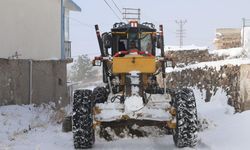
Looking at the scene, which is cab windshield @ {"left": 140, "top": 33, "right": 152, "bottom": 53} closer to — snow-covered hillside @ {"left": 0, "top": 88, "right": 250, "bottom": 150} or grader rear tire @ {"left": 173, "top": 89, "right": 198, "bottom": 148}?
grader rear tire @ {"left": 173, "top": 89, "right": 198, "bottom": 148}

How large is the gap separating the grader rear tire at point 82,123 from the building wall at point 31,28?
34.4 feet

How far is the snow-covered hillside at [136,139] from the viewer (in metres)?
9.92

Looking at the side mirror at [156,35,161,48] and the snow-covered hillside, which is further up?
the side mirror at [156,35,161,48]

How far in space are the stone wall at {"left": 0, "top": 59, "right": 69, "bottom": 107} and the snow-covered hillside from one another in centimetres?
192

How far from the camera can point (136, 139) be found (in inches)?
429

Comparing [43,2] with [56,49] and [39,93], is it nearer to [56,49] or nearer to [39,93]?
[56,49]

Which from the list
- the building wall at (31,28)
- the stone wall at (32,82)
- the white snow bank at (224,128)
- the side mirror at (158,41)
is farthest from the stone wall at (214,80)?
the building wall at (31,28)

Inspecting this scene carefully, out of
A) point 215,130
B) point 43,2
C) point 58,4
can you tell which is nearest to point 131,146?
point 215,130

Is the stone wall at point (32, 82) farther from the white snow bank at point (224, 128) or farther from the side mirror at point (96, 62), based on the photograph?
the side mirror at point (96, 62)

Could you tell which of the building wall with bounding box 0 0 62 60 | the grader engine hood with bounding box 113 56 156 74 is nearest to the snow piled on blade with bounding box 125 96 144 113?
the grader engine hood with bounding box 113 56 156 74

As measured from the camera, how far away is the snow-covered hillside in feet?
32.6

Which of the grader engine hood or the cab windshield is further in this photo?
the cab windshield

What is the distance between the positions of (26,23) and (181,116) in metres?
14.3

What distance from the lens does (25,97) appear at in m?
19.8
